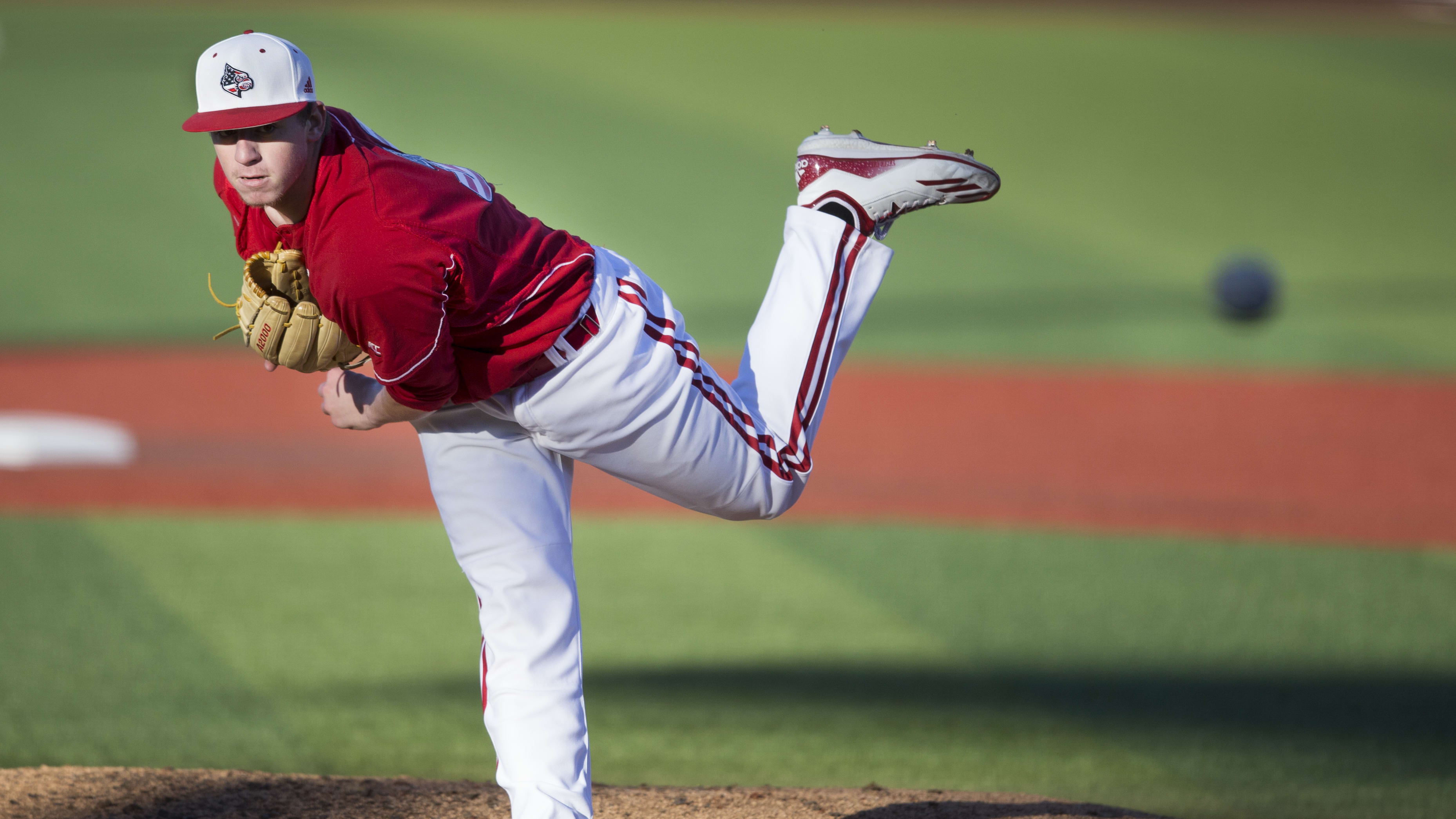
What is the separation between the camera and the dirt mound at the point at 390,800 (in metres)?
3.28

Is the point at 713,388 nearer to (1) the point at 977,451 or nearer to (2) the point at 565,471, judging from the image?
(2) the point at 565,471

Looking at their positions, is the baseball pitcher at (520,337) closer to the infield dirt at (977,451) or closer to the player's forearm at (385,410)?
the player's forearm at (385,410)

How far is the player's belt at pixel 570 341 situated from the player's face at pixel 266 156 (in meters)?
0.57

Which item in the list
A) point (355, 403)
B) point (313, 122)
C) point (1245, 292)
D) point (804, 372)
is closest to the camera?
point (313, 122)

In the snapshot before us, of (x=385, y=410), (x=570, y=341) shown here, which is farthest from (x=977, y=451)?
(x=385, y=410)

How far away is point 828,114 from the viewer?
601 inches

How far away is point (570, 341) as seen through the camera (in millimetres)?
2711

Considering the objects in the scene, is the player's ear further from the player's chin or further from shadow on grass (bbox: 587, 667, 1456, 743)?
shadow on grass (bbox: 587, 667, 1456, 743)

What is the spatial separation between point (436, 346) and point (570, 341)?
0.34 metres

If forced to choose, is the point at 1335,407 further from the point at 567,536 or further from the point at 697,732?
the point at 567,536

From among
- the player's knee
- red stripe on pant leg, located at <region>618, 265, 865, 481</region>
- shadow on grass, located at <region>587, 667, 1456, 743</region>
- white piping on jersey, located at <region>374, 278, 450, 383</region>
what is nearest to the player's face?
white piping on jersey, located at <region>374, 278, 450, 383</region>

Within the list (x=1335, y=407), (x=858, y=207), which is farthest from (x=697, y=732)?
(x=1335, y=407)

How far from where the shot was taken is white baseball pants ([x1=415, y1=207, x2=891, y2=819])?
108 inches

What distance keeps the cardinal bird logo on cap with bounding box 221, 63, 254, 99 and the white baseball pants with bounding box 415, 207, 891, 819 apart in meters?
0.73
